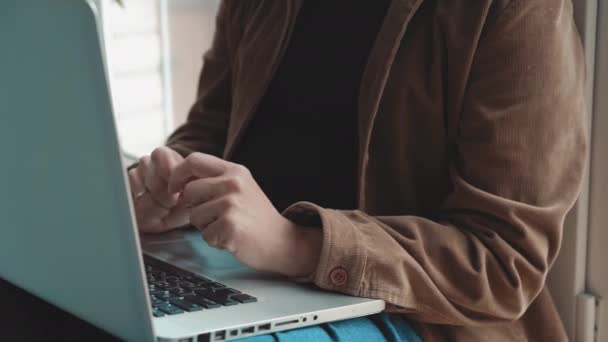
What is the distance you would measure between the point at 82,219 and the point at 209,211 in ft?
0.58

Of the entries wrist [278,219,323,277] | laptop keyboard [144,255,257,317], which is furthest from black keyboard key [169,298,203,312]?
wrist [278,219,323,277]

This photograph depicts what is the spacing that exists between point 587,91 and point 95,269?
0.62 m

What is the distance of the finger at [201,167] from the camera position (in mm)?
900

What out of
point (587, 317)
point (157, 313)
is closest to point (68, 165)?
point (157, 313)

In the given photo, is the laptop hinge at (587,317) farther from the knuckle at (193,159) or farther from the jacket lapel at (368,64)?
the knuckle at (193,159)

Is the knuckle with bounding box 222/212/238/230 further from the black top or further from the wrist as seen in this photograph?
the black top

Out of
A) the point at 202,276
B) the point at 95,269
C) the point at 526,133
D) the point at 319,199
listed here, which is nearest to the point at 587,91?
the point at 526,133

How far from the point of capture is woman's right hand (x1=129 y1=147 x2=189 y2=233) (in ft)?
3.31

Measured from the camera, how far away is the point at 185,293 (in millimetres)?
867

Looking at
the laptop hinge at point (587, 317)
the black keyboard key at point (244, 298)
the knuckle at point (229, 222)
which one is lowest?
the laptop hinge at point (587, 317)

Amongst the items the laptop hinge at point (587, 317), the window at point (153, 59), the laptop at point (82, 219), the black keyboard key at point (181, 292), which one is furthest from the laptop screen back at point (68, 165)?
the window at point (153, 59)

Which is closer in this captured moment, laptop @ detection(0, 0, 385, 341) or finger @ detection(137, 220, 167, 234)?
laptop @ detection(0, 0, 385, 341)

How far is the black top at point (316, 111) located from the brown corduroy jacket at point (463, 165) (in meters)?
0.07

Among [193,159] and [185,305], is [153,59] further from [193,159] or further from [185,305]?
[185,305]
